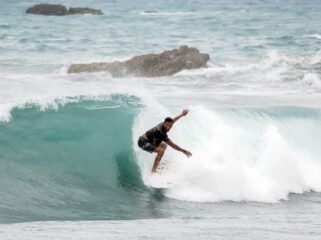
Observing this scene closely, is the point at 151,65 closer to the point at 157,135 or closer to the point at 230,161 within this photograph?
the point at 230,161

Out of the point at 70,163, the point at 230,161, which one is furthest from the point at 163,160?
the point at 70,163

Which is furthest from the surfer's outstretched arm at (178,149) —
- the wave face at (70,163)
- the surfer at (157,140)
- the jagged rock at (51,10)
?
the jagged rock at (51,10)

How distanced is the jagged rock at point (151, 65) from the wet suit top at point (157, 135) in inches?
508

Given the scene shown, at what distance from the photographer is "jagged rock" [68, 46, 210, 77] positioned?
81.6 feet

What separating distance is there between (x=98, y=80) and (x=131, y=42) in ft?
43.2

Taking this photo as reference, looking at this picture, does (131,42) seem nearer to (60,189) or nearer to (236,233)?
(60,189)

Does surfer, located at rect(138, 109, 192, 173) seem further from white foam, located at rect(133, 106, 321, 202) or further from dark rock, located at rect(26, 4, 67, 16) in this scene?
dark rock, located at rect(26, 4, 67, 16)

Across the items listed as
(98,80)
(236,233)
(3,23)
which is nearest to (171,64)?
(98,80)

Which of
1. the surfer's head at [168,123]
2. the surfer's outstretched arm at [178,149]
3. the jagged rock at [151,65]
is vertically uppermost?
the surfer's head at [168,123]

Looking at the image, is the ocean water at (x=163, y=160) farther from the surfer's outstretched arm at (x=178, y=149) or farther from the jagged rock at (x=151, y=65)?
the surfer's outstretched arm at (x=178, y=149)

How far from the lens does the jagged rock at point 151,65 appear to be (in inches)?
979

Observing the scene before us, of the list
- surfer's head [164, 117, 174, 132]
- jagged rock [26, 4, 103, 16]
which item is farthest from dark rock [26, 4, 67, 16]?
surfer's head [164, 117, 174, 132]

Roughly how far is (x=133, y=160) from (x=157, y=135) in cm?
159

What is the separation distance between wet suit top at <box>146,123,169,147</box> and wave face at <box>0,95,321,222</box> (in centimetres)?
76
